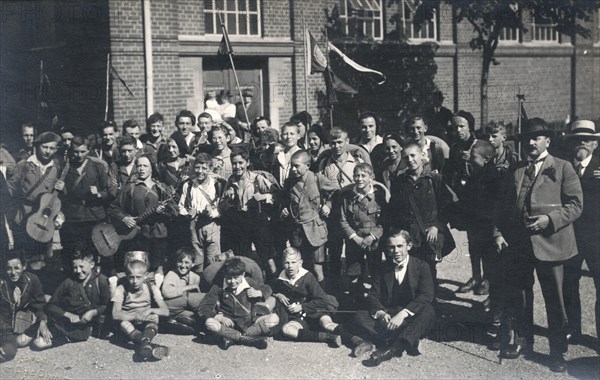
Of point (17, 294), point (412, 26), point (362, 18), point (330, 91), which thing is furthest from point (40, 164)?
point (412, 26)

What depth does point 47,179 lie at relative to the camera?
24.7 feet

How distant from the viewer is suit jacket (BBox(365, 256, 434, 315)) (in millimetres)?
5848

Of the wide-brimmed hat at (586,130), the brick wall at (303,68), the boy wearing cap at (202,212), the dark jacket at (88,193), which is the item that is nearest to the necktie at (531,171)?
the wide-brimmed hat at (586,130)

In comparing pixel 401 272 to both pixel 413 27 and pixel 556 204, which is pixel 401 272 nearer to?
pixel 556 204

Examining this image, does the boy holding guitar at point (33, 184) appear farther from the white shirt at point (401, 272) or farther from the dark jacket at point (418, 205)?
the white shirt at point (401, 272)

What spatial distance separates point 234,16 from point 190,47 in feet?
4.38

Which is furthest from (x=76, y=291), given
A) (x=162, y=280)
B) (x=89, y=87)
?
(x=89, y=87)

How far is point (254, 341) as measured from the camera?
594 centimetres

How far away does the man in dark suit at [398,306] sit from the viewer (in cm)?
568

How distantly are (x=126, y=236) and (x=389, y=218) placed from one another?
2638mm

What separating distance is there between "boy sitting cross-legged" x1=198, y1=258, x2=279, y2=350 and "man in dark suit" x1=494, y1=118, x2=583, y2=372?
80.9 inches

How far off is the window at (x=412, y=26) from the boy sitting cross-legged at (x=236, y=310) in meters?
11.1

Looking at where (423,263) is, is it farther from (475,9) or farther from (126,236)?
(475,9)

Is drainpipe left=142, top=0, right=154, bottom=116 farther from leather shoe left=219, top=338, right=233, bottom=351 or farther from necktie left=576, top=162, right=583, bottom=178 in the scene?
necktie left=576, top=162, right=583, bottom=178
